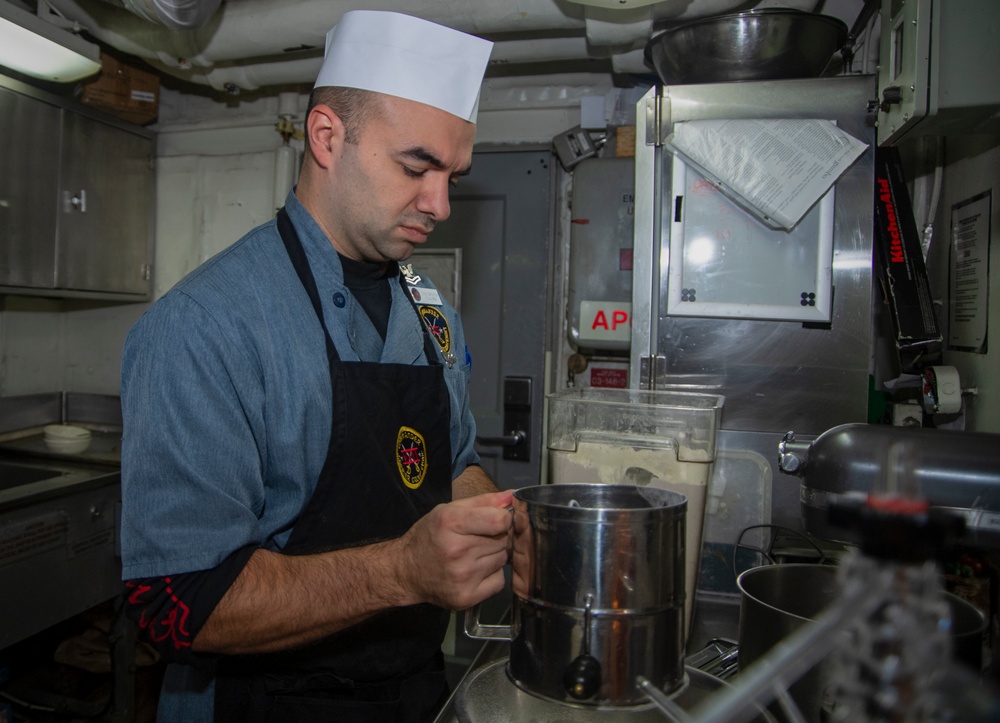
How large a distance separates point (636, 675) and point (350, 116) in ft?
3.21

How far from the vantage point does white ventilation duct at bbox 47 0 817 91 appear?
7.22 feet

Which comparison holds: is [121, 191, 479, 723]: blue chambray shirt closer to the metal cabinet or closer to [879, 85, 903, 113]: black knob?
[879, 85, 903, 113]: black knob

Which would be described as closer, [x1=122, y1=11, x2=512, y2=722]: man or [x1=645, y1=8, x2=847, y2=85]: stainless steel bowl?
[x1=122, y1=11, x2=512, y2=722]: man

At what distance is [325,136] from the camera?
4.00 ft

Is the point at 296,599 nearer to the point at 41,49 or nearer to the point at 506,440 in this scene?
the point at 506,440

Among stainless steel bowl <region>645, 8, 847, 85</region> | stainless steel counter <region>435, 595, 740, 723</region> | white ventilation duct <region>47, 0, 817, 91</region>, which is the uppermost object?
white ventilation duct <region>47, 0, 817, 91</region>

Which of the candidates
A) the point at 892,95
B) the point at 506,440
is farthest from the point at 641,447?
the point at 506,440

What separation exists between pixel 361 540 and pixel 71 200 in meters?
2.52

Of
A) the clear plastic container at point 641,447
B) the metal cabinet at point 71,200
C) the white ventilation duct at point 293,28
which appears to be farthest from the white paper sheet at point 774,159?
the metal cabinet at point 71,200

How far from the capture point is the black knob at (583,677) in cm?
65

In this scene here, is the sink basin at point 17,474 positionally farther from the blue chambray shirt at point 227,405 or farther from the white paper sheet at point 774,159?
the white paper sheet at point 774,159

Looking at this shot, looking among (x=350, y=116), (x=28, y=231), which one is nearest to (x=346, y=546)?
(x=350, y=116)

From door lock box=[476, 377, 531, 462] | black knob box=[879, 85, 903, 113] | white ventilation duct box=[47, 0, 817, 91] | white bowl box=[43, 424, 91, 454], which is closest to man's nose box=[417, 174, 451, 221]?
black knob box=[879, 85, 903, 113]

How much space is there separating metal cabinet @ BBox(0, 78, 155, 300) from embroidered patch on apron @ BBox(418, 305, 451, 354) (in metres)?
2.05
